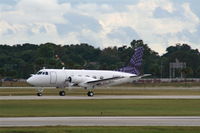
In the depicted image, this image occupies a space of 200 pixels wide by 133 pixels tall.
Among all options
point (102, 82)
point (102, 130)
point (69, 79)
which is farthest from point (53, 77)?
point (102, 130)

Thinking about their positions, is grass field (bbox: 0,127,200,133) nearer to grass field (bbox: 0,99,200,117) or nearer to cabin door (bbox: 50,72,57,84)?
grass field (bbox: 0,99,200,117)

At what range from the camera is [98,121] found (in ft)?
115

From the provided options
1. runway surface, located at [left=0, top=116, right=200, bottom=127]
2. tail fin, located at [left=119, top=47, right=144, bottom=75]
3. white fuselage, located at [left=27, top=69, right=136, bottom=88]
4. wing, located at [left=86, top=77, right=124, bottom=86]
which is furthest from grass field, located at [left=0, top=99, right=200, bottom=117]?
tail fin, located at [left=119, top=47, right=144, bottom=75]

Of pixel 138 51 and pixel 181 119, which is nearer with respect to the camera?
pixel 181 119

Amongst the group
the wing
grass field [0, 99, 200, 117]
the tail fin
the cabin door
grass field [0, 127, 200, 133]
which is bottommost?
grass field [0, 127, 200, 133]

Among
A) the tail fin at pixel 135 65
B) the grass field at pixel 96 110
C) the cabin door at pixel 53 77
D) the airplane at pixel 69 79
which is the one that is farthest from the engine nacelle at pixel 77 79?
the grass field at pixel 96 110

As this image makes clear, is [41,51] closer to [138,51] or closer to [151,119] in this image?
[138,51]

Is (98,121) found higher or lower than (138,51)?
lower

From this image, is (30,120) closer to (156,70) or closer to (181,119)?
(181,119)

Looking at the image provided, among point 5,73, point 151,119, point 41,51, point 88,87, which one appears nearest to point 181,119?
point 151,119

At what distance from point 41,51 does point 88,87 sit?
117155 mm

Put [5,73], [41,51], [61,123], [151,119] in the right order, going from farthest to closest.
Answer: [41,51]
[5,73]
[151,119]
[61,123]

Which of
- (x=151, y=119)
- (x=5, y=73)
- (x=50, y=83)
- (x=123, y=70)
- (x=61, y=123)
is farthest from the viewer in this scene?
(x=5, y=73)

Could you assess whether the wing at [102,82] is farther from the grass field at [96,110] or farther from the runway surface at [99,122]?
the runway surface at [99,122]
